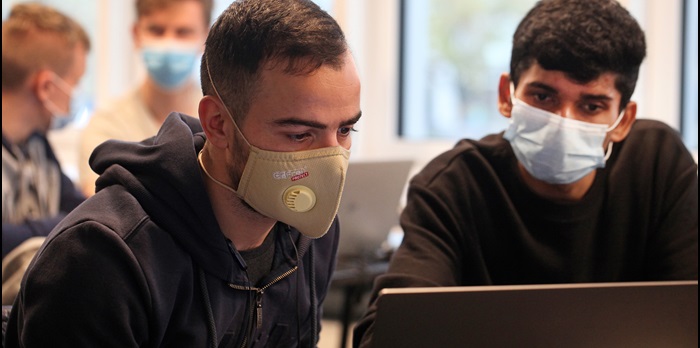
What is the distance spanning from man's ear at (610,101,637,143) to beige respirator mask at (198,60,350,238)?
73 cm

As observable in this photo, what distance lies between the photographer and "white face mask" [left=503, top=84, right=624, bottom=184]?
5.90 feet

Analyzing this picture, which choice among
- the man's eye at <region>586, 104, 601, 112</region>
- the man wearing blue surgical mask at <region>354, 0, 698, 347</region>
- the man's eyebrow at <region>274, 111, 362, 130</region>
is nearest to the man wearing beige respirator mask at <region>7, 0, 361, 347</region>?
the man's eyebrow at <region>274, 111, 362, 130</region>

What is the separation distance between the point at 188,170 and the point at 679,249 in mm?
1047

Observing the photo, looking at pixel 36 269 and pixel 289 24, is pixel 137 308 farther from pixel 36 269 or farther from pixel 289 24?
pixel 289 24

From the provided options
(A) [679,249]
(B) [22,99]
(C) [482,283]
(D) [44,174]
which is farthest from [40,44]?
(A) [679,249]

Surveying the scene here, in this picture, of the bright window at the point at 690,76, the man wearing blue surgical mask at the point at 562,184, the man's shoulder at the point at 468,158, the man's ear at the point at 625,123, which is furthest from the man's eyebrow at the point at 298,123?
the bright window at the point at 690,76

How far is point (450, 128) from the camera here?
14.4 ft

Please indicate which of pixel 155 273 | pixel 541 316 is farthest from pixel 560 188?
pixel 155 273

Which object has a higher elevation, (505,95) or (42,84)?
(505,95)

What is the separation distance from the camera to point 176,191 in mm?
1361

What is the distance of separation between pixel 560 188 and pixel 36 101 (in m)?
1.80

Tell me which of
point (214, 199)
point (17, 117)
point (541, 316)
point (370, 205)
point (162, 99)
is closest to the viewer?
point (541, 316)

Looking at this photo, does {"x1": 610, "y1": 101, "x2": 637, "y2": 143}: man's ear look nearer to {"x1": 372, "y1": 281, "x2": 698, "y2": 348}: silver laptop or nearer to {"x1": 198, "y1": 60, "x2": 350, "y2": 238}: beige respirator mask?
{"x1": 372, "y1": 281, "x2": 698, "y2": 348}: silver laptop

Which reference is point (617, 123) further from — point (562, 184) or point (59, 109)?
point (59, 109)
